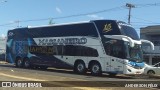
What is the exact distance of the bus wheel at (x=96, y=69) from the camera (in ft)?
98.7

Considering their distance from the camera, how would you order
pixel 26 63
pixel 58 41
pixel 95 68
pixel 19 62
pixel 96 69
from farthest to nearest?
pixel 19 62, pixel 26 63, pixel 58 41, pixel 95 68, pixel 96 69

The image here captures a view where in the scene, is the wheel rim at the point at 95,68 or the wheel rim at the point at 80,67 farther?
the wheel rim at the point at 80,67

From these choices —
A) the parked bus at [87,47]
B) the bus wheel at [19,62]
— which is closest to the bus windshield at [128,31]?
the parked bus at [87,47]

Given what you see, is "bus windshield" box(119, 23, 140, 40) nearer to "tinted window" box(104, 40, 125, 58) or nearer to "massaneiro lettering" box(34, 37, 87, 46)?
"tinted window" box(104, 40, 125, 58)

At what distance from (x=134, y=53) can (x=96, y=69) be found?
308 centimetres

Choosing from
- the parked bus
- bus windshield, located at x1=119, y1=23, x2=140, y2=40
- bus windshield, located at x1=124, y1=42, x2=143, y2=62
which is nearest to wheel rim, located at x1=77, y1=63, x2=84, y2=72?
the parked bus

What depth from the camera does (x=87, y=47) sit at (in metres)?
30.9


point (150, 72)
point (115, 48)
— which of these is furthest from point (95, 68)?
point (150, 72)

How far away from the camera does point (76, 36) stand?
105 ft

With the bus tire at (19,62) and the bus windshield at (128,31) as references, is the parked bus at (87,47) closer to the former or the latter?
the bus windshield at (128,31)

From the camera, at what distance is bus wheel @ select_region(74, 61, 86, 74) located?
31.3 metres

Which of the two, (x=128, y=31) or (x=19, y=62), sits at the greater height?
(x=128, y=31)

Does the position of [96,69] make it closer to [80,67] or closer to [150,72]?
[80,67]

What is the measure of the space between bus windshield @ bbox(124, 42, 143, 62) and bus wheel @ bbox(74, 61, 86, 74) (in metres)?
4.06
